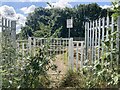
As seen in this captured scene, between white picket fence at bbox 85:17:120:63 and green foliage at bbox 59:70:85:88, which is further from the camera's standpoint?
green foliage at bbox 59:70:85:88

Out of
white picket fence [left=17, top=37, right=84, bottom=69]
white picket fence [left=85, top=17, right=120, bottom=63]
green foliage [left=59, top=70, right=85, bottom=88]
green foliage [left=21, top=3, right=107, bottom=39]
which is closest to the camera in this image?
white picket fence [left=85, top=17, right=120, bottom=63]

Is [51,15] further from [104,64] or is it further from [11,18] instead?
[104,64]

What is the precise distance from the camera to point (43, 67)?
3361mm

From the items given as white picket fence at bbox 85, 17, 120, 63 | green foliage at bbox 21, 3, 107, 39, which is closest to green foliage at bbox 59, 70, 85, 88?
white picket fence at bbox 85, 17, 120, 63

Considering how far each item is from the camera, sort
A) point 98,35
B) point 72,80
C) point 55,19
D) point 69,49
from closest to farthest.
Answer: point 72,80
point 98,35
point 55,19
point 69,49

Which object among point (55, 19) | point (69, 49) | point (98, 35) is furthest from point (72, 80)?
point (69, 49)

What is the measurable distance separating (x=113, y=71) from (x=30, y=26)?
2044mm

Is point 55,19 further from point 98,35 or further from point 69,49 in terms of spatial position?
point 69,49

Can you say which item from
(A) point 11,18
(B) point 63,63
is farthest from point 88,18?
(A) point 11,18

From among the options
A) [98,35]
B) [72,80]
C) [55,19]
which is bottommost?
[72,80]

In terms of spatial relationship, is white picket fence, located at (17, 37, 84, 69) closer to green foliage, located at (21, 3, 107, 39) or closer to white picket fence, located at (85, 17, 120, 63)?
green foliage, located at (21, 3, 107, 39)

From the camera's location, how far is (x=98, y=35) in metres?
3.60

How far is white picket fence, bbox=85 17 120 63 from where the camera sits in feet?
9.29

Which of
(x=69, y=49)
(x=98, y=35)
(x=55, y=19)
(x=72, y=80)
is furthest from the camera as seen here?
(x=69, y=49)
